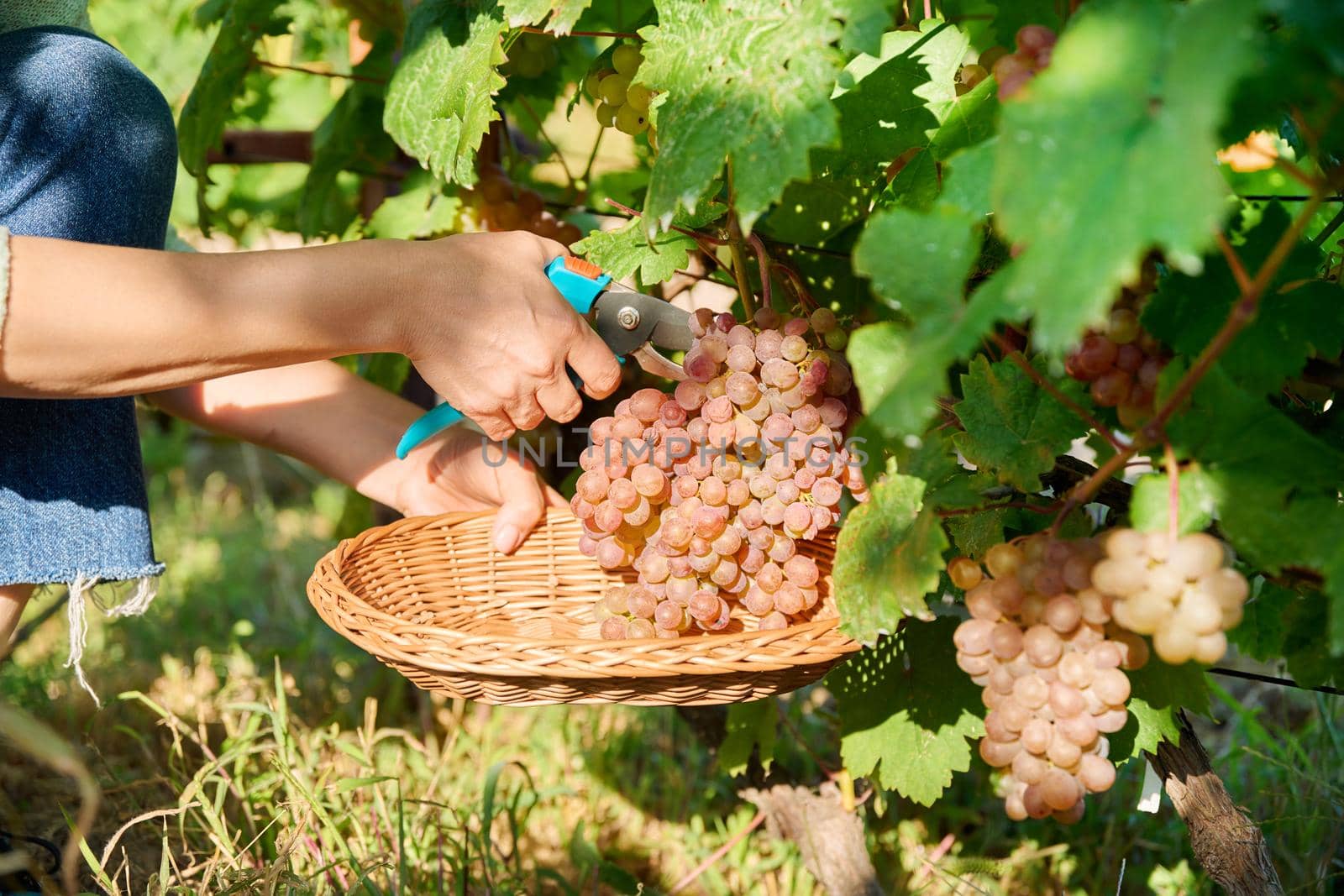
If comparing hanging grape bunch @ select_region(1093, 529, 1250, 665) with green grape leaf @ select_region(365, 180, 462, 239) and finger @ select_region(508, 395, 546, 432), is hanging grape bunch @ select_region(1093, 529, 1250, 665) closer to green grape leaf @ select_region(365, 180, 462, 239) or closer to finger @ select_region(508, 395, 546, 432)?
finger @ select_region(508, 395, 546, 432)

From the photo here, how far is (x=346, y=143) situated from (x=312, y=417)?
1.45 ft

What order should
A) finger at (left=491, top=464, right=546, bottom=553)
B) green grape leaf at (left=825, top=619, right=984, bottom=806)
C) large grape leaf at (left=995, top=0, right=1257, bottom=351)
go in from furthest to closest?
finger at (left=491, top=464, right=546, bottom=553), green grape leaf at (left=825, top=619, right=984, bottom=806), large grape leaf at (left=995, top=0, right=1257, bottom=351)

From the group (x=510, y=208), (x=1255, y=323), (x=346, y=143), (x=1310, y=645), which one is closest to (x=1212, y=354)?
(x=1255, y=323)

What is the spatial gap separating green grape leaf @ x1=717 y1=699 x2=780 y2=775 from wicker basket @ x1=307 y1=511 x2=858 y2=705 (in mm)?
233

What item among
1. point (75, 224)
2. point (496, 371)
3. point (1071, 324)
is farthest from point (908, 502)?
point (75, 224)

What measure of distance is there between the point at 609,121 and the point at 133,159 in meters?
0.53

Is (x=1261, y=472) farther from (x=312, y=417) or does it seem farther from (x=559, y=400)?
(x=312, y=417)

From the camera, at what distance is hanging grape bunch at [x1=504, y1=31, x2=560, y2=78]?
1494mm

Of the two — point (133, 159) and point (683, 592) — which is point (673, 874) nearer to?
point (683, 592)

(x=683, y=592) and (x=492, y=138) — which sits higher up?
(x=492, y=138)

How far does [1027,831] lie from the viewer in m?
1.72

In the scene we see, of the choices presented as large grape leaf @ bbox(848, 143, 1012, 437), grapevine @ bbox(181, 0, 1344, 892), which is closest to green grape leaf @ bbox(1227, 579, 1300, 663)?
grapevine @ bbox(181, 0, 1344, 892)

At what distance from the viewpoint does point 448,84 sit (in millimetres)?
1176

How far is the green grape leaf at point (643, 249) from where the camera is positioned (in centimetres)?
107
